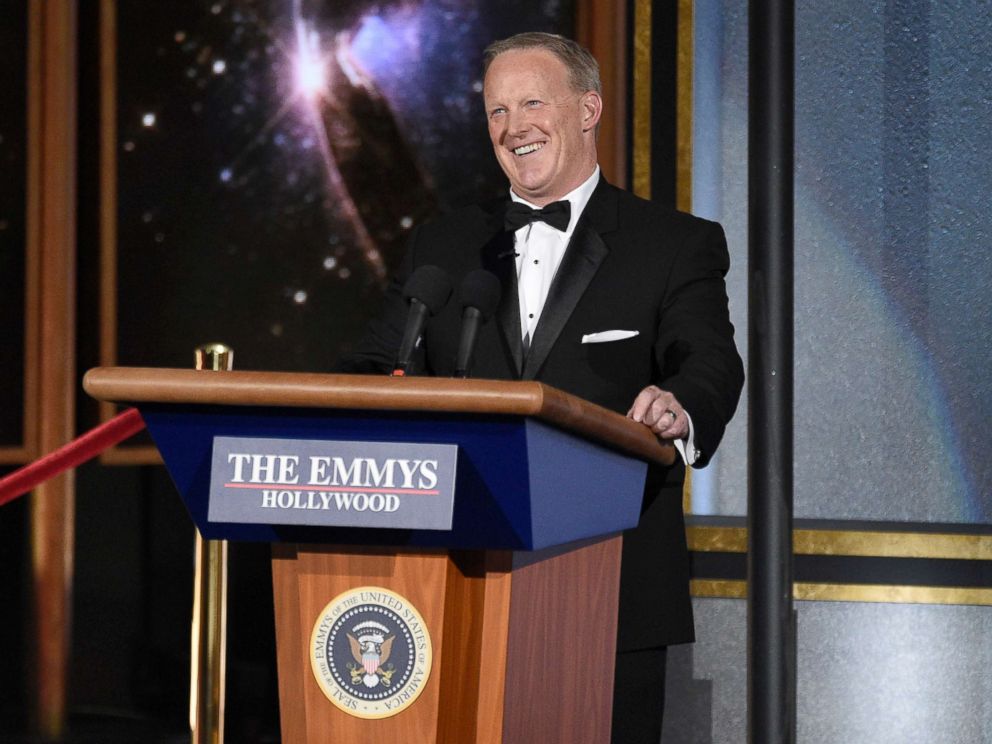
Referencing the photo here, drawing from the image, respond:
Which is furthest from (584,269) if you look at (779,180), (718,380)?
(779,180)

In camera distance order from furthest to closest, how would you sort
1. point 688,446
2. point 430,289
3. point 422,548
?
1. point 688,446
2. point 430,289
3. point 422,548

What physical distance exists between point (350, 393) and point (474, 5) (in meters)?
2.34

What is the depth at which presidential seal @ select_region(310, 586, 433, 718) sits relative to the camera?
4.08 ft

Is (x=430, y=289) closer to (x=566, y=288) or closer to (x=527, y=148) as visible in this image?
(x=566, y=288)

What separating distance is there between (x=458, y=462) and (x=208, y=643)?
1.49 m

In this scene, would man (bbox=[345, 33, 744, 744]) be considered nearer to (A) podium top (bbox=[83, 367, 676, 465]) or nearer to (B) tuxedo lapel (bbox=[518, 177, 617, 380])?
(B) tuxedo lapel (bbox=[518, 177, 617, 380])

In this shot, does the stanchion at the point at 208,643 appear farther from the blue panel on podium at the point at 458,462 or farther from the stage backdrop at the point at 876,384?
the blue panel on podium at the point at 458,462

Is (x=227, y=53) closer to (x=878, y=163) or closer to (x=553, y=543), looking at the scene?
(x=878, y=163)

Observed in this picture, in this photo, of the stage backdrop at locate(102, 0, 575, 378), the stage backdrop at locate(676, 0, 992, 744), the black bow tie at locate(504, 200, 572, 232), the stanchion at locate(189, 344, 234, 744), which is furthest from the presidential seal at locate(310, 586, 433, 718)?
the stage backdrop at locate(102, 0, 575, 378)

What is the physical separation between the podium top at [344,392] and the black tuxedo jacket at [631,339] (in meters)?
0.56

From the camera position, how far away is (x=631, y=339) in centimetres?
181

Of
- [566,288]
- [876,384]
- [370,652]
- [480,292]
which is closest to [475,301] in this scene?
[480,292]

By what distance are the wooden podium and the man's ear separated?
725 millimetres

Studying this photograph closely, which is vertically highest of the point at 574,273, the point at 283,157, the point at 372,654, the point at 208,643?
the point at 283,157
